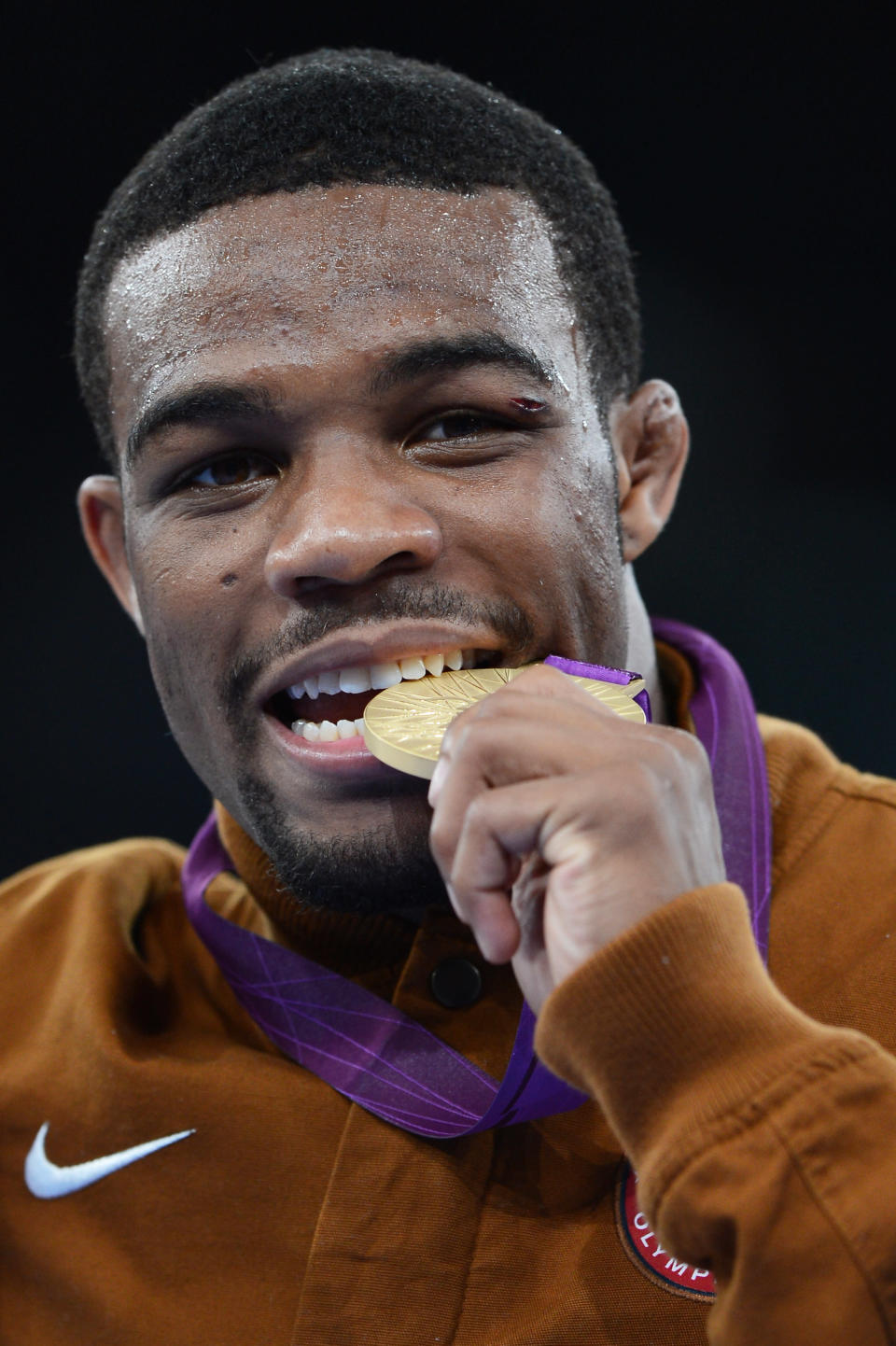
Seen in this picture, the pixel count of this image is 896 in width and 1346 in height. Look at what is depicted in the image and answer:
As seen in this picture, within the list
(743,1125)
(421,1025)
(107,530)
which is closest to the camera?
(743,1125)

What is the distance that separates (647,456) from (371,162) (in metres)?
0.57

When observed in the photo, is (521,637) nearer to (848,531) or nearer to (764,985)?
(764,985)

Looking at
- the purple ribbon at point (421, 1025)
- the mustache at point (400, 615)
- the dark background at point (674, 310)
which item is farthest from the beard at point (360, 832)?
the dark background at point (674, 310)

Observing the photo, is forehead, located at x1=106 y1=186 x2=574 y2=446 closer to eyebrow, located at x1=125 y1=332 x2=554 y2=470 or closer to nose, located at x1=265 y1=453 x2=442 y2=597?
eyebrow, located at x1=125 y1=332 x2=554 y2=470

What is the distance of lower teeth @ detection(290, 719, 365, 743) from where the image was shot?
4.64 feet

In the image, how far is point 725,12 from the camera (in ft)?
9.16

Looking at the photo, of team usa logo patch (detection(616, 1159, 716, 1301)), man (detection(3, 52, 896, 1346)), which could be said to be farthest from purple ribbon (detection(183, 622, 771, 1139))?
team usa logo patch (detection(616, 1159, 716, 1301))

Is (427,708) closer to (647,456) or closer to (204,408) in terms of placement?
(204,408)

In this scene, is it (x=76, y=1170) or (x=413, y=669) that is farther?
(x=76, y=1170)

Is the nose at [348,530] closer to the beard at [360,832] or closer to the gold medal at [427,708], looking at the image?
the beard at [360,832]

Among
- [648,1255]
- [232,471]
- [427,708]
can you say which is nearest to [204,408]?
[232,471]

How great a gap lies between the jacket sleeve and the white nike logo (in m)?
0.80

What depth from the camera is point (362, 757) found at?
4.52 feet

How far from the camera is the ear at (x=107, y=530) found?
192cm
